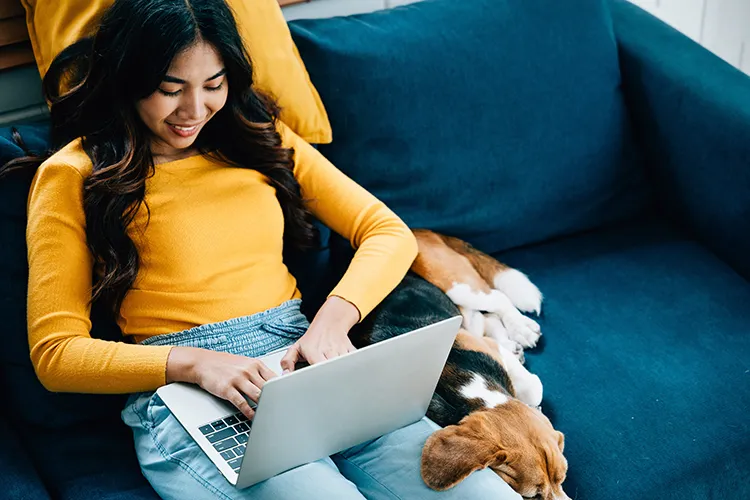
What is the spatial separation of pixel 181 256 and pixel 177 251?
0.04 ft

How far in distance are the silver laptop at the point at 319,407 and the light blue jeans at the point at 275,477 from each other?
1.2 inches

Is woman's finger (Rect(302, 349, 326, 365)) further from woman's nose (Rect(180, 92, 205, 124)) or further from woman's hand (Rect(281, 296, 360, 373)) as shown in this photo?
woman's nose (Rect(180, 92, 205, 124))

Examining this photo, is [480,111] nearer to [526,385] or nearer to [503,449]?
[526,385]

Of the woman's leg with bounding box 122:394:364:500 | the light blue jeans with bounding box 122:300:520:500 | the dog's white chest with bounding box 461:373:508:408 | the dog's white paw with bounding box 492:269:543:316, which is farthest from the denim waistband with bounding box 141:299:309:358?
the dog's white paw with bounding box 492:269:543:316

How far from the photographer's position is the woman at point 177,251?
5.31 feet

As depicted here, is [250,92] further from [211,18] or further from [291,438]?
[291,438]

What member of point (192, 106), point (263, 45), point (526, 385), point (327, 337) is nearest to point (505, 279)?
point (526, 385)

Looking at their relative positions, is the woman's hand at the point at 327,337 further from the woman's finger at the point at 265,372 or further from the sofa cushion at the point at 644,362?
the sofa cushion at the point at 644,362

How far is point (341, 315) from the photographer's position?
1.81 m

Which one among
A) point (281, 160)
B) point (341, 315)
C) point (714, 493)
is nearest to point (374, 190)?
point (281, 160)

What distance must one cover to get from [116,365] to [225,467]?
1.03 feet

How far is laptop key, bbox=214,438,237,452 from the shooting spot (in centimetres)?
151

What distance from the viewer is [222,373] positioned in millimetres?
1590

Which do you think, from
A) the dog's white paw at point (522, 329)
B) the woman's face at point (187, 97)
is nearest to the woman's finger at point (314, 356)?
the woman's face at point (187, 97)
